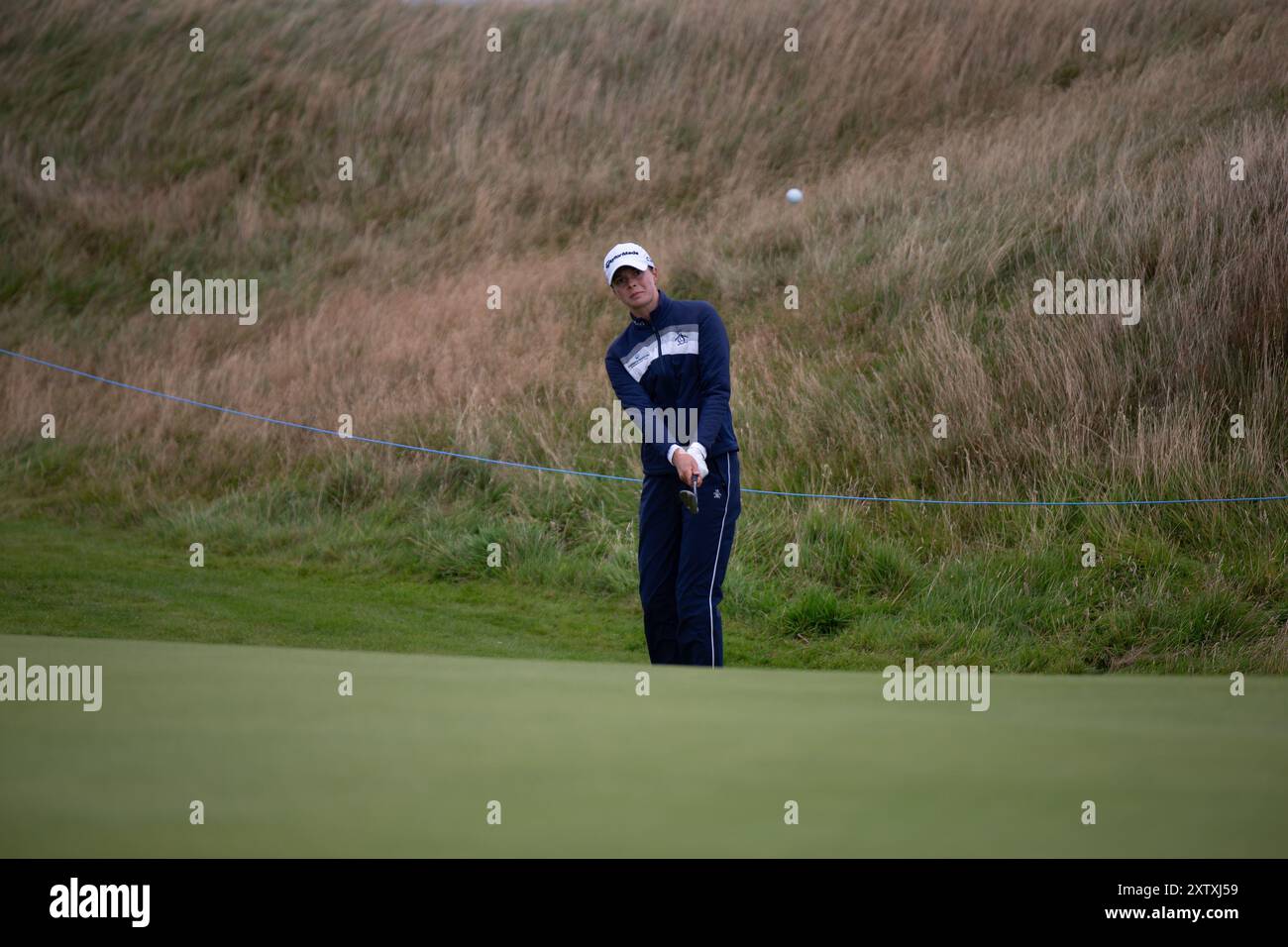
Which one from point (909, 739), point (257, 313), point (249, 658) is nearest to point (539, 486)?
point (249, 658)

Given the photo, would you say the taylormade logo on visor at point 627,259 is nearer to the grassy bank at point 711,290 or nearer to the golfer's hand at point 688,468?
the golfer's hand at point 688,468

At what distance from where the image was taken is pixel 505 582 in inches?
452

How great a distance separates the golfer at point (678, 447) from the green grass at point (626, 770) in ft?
2.57

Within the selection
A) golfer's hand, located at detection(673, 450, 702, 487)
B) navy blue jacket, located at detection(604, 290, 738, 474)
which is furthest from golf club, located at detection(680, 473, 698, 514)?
navy blue jacket, located at detection(604, 290, 738, 474)

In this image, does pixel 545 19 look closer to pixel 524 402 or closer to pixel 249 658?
pixel 524 402

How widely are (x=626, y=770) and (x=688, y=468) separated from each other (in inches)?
91.6

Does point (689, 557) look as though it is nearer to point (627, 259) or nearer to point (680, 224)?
point (627, 259)

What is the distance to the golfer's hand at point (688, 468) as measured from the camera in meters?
6.19

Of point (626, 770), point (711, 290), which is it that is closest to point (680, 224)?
point (711, 290)

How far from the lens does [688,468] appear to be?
6191 millimetres

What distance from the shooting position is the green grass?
11.0 ft

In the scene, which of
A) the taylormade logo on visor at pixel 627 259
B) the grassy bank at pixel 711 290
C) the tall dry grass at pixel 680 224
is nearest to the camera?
the taylormade logo on visor at pixel 627 259

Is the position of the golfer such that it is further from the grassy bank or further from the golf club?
the grassy bank

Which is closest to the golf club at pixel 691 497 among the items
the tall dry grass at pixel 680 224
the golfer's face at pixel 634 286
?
the golfer's face at pixel 634 286
